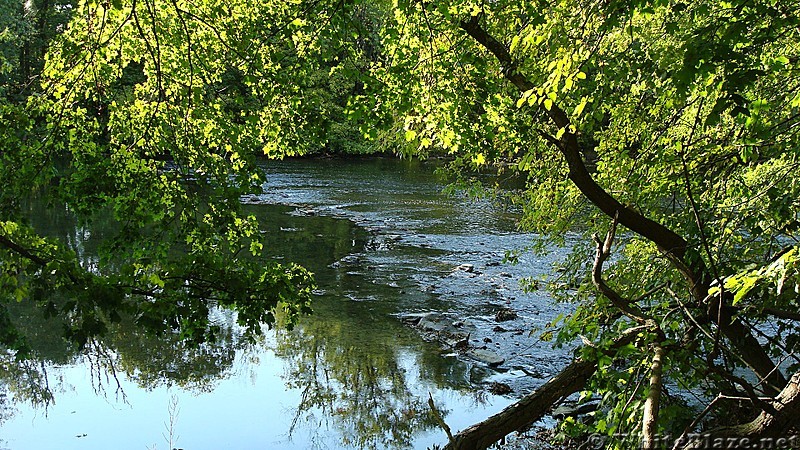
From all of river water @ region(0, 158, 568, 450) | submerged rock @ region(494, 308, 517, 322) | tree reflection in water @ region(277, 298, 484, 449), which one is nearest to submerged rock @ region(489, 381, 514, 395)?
river water @ region(0, 158, 568, 450)

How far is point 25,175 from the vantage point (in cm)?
502

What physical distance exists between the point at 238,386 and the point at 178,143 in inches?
194

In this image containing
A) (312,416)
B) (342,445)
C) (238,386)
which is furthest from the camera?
(238,386)

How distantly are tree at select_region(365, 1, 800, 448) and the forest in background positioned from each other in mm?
31

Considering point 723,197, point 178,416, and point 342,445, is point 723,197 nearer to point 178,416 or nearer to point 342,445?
point 342,445

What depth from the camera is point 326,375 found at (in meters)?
9.58

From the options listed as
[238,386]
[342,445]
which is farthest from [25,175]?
[238,386]

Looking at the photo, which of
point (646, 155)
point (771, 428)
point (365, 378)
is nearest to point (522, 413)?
point (771, 428)

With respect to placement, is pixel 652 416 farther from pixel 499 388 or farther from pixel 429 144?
pixel 499 388

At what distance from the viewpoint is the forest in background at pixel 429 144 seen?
426cm

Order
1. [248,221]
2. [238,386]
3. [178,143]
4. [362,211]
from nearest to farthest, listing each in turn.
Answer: [178,143] < [248,221] < [238,386] < [362,211]

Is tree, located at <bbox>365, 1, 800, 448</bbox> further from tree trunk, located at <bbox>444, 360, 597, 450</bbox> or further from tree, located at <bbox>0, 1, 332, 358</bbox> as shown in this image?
tree, located at <bbox>0, 1, 332, 358</bbox>

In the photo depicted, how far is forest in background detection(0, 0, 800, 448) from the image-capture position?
426cm

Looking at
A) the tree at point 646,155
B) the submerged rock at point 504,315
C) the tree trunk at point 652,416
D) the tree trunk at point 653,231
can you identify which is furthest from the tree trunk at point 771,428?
the submerged rock at point 504,315
